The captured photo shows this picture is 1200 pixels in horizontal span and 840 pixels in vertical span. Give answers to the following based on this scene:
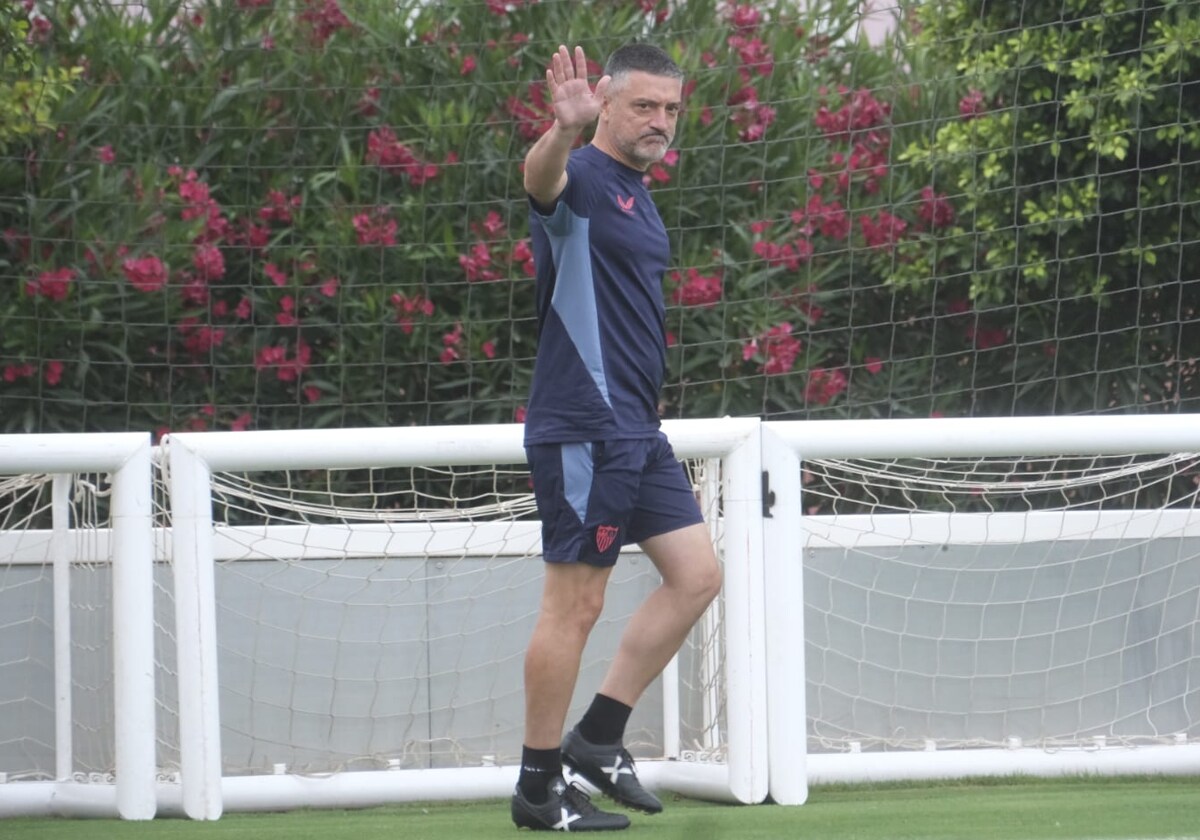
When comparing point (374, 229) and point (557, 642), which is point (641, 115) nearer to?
point (557, 642)

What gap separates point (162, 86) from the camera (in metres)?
6.53

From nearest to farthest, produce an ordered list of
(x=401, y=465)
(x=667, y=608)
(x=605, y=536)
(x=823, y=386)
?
(x=605, y=536) < (x=667, y=608) < (x=401, y=465) < (x=823, y=386)

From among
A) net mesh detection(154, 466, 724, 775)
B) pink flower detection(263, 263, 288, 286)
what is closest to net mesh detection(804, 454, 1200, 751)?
net mesh detection(154, 466, 724, 775)

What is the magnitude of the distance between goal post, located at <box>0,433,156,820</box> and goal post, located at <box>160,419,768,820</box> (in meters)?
0.10

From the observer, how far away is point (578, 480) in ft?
12.4

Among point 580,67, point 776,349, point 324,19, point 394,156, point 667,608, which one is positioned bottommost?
point 667,608

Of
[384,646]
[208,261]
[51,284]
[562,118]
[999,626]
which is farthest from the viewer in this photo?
[208,261]

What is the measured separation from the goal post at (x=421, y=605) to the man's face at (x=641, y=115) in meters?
0.94

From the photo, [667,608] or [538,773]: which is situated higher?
[667,608]

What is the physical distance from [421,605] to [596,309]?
5.31ft

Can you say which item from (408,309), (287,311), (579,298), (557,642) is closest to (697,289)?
(408,309)

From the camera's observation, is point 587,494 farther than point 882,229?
No

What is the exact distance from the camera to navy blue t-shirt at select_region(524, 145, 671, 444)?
374 cm

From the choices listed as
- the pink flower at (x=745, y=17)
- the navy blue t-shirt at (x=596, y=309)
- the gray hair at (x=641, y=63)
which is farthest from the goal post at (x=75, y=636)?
the pink flower at (x=745, y=17)
